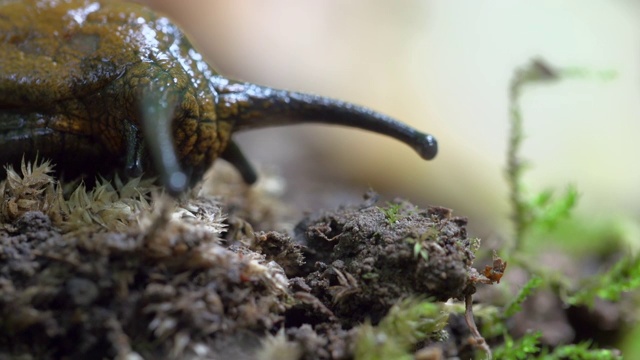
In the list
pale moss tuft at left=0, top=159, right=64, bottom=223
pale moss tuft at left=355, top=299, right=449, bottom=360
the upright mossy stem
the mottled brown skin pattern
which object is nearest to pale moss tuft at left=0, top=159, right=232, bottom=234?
pale moss tuft at left=0, top=159, right=64, bottom=223

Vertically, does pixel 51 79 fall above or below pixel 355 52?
below

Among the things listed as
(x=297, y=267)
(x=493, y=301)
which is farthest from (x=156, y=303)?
(x=493, y=301)

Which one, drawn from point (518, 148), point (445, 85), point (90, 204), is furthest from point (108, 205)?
point (445, 85)

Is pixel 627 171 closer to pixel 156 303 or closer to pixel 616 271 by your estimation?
pixel 616 271

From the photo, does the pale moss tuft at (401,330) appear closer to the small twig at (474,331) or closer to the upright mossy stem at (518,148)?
the small twig at (474,331)

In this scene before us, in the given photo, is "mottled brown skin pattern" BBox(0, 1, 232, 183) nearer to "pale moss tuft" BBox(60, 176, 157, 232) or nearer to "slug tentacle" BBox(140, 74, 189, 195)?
"slug tentacle" BBox(140, 74, 189, 195)

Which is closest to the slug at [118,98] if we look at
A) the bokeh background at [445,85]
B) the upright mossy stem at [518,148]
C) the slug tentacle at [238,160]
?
the slug tentacle at [238,160]

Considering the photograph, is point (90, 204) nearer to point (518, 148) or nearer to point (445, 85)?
point (518, 148)
